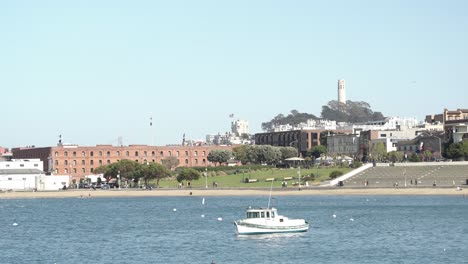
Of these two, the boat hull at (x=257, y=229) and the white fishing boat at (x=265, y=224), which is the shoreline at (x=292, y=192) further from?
the boat hull at (x=257, y=229)

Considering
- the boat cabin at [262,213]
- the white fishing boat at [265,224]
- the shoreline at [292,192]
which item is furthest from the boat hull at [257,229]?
the shoreline at [292,192]

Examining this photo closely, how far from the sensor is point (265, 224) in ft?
324

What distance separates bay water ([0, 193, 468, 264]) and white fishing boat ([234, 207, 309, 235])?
2.48ft

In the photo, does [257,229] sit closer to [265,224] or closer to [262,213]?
[265,224]

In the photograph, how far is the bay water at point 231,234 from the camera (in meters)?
83.6

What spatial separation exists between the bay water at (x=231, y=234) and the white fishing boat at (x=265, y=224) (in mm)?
757

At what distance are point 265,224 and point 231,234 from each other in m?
5.26

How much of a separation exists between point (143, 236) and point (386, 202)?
57.8 meters

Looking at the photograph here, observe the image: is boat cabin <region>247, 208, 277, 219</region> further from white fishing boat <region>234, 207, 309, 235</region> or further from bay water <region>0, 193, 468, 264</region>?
bay water <region>0, 193, 468, 264</region>

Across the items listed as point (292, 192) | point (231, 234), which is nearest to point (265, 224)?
point (231, 234)

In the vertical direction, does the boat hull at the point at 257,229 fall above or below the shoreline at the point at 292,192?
below

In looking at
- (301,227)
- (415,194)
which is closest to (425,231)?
(301,227)

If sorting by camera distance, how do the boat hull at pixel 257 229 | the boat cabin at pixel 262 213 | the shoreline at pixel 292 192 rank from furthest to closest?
the shoreline at pixel 292 192 < the boat cabin at pixel 262 213 < the boat hull at pixel 257 229

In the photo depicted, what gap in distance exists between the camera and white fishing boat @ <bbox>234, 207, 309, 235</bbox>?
98.8m
